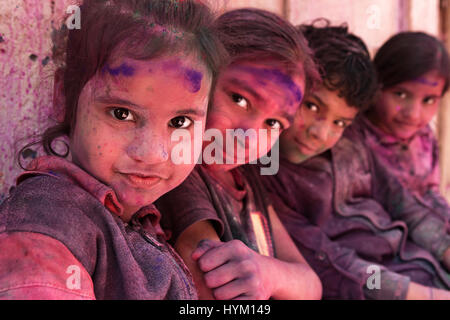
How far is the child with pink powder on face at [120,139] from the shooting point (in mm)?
994

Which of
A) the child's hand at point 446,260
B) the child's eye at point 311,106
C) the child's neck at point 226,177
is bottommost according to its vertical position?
the child's hand at point 446,260

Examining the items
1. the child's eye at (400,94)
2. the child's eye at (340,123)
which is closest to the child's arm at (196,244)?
the child's eye at (340,123)

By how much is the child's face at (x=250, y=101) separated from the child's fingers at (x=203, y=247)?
30cm

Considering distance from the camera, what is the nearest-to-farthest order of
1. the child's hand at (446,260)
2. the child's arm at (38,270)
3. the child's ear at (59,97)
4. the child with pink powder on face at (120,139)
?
the child's arm at (38,270) → the child with pink powder on face at (120,139) → the child's ear at (59,97) → the child's hand at (446,260)

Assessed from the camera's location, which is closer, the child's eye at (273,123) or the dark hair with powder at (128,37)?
the dark hair with powder at (128,37)

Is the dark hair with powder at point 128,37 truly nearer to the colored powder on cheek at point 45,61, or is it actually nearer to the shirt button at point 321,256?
the colored powder on cheek at point 45,61

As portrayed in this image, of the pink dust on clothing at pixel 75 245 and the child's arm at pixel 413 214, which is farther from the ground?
the pink dust on clothing at pixel 75 245

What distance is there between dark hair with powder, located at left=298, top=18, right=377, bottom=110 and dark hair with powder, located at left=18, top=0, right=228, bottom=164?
74 cm

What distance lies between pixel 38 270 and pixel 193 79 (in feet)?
1.70

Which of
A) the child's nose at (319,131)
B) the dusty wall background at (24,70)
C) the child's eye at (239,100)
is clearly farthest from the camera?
the child's nose at (319,131)

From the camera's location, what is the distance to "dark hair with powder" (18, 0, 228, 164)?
3.61 feet

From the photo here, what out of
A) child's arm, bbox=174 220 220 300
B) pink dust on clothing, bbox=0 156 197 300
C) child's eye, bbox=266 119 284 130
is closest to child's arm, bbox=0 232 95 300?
pink dust on clothing, bbox=0 156 197 300

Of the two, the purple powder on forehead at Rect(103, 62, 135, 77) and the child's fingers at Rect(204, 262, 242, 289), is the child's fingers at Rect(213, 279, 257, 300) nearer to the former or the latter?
the child's fingers at Rect(204, 262, 242, 289)
